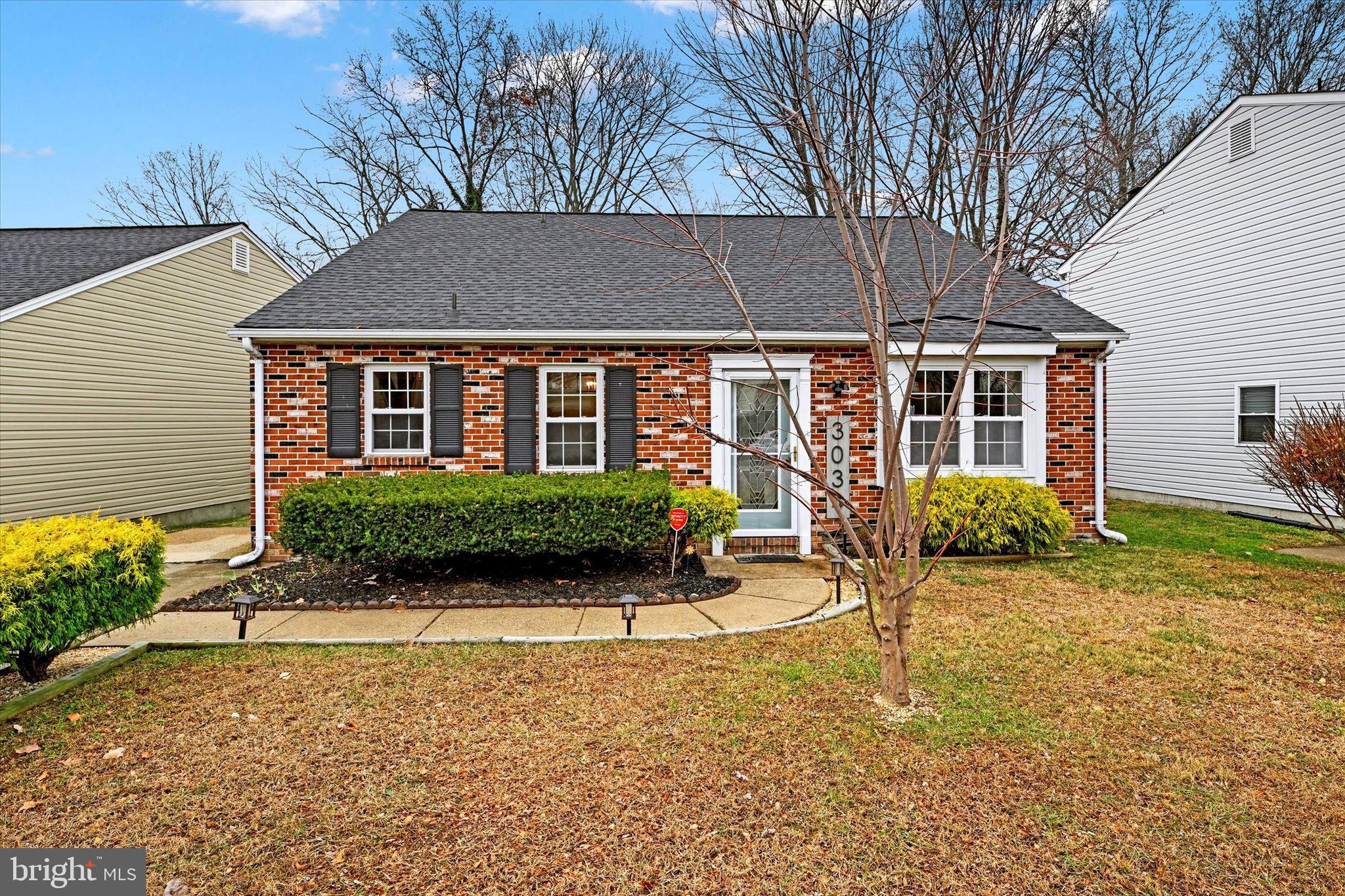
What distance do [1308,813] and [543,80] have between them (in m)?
22.6

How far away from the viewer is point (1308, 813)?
2.92 m

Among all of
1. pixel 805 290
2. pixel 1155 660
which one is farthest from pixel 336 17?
pixel 1155 660

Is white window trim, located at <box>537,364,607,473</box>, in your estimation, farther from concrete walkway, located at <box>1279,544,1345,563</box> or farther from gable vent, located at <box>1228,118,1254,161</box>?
gable vent, located at <box>1228,118,1254,161</box>

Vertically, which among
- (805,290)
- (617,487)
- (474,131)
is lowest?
(617,487)

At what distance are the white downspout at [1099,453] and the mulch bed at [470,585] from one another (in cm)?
549

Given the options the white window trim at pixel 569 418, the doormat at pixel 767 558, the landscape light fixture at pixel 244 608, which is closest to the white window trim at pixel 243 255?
the white window trim at pixel 569 418

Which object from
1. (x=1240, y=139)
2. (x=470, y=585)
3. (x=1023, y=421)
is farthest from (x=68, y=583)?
(x=1240, y=139)

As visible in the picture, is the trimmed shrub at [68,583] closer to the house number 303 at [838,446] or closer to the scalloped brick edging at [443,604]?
the scalloped brick edging at [443,604]

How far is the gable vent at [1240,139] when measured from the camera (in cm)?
1138

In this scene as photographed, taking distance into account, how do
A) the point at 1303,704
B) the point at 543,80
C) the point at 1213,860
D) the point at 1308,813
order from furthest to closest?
the point at 543,80, the point at 1303,704, the point at 1308,813, the point at 1213,860

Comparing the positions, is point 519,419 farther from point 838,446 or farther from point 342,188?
point 342,188

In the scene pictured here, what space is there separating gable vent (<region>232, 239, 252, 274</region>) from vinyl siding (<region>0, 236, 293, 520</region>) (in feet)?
0.44

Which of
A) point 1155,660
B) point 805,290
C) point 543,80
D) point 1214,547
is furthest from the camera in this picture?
point 543,80

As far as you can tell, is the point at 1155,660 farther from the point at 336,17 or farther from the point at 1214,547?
the point at 336,17
